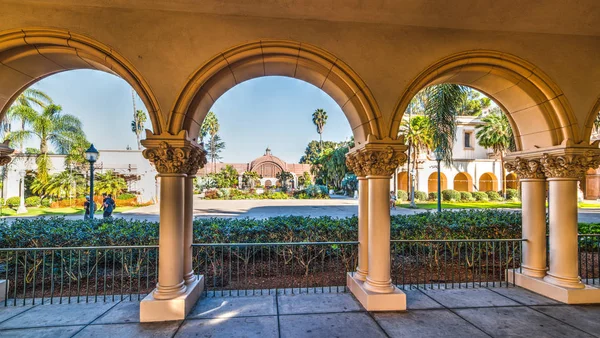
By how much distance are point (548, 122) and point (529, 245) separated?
219cm

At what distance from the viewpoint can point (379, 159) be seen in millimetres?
4168

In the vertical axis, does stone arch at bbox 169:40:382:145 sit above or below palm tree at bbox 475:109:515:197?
below

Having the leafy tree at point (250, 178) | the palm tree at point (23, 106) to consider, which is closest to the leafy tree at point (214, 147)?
the leafy tree at point (250, 178)

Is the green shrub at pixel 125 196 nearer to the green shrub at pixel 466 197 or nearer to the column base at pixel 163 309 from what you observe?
the column base at pixel 163 309

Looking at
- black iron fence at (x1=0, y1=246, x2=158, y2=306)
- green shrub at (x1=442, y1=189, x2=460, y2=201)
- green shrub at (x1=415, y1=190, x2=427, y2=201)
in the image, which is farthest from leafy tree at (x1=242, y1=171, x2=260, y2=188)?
black iron fence at (x1=0, y1=246, x2=158, y2=306)

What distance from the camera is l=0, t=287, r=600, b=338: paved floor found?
348 centimetres

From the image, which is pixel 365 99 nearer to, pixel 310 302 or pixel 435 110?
pixel 310 302

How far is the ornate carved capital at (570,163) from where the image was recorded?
4.40 metres

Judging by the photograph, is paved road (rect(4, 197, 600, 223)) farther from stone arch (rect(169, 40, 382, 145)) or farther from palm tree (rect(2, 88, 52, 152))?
stone arch (rect(169, 40, 382, 145))

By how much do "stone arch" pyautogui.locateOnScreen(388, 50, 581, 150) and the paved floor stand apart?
270 cm

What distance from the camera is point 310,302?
14.2 feet

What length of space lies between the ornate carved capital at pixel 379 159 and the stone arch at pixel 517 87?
32 cm

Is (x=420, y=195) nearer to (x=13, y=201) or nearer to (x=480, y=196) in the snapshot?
(x=480, y=196)

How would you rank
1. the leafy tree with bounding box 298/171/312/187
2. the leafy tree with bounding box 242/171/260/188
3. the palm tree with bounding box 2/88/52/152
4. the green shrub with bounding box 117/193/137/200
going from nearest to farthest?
the palm tree with bounding box 2/88/52/152 → the green shrub with bounding box 117/193/137/200 → the leafy tree with bounding box 242/171/260/188 → the leafy tree with bounding box 298/171/312/187
